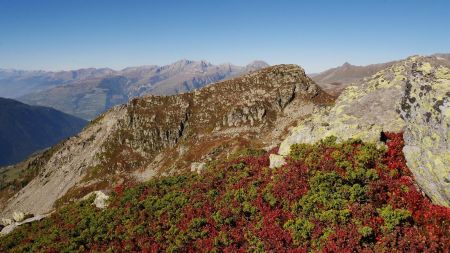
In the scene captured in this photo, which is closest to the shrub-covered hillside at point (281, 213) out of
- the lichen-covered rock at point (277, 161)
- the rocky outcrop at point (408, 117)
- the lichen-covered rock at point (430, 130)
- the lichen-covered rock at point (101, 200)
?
the lichen-covered rock at point (277, 161)

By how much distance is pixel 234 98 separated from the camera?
13038cm

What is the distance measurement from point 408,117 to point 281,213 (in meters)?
9.31

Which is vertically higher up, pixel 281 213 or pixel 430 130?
pixel 430 130

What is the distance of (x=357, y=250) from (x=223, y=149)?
→ 82.8 meters

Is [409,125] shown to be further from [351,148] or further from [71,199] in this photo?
[71,199]

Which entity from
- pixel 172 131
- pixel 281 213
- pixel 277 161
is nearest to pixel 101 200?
pixel 277 161

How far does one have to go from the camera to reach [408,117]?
20.0 meters

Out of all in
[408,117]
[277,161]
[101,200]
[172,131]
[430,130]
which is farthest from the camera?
[172,131]

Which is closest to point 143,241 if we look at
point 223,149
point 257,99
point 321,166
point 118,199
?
point 118,199

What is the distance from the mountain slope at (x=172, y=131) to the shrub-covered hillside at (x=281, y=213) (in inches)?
3001

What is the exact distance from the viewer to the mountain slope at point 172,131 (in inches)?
4441

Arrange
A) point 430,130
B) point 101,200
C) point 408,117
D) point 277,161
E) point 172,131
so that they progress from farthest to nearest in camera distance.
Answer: point 172,131, point 101,200, point 277,161, point 408,117, point 430,130

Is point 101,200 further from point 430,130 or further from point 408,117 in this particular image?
point 430,130

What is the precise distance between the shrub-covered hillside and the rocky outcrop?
108 centimetres
